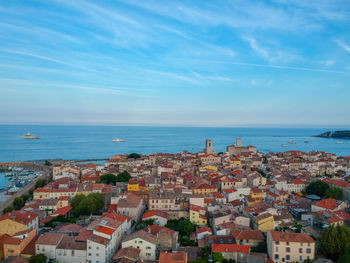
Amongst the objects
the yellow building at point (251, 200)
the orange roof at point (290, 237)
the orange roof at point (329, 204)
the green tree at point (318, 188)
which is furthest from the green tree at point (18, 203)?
the green tree at point (318, 188)

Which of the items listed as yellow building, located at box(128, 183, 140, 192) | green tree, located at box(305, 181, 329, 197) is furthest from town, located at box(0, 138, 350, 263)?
yellow building, located at box(128, 183, 140, 192)

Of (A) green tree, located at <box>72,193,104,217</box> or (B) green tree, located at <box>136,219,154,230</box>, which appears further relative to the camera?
(A) green tree, located at <box>72,193,104,217</box>

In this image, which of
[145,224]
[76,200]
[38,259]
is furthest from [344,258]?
[76,200]

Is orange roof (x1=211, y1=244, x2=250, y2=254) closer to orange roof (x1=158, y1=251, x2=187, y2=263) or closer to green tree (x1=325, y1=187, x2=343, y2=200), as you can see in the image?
orange roof (x1=158, y1=251, x2=187, y2=263)

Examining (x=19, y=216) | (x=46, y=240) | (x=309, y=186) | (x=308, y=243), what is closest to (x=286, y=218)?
(x=308, y=243)

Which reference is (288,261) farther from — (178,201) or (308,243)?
(178,201)

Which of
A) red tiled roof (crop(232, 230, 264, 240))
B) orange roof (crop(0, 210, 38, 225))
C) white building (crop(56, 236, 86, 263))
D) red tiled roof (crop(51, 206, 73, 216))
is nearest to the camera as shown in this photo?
white building (crop(56, 236, 86, 263))

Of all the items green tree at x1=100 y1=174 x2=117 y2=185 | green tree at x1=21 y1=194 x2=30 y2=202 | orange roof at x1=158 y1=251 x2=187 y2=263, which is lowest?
green tree at x1=21 y1=194 x2=30 y2=202
